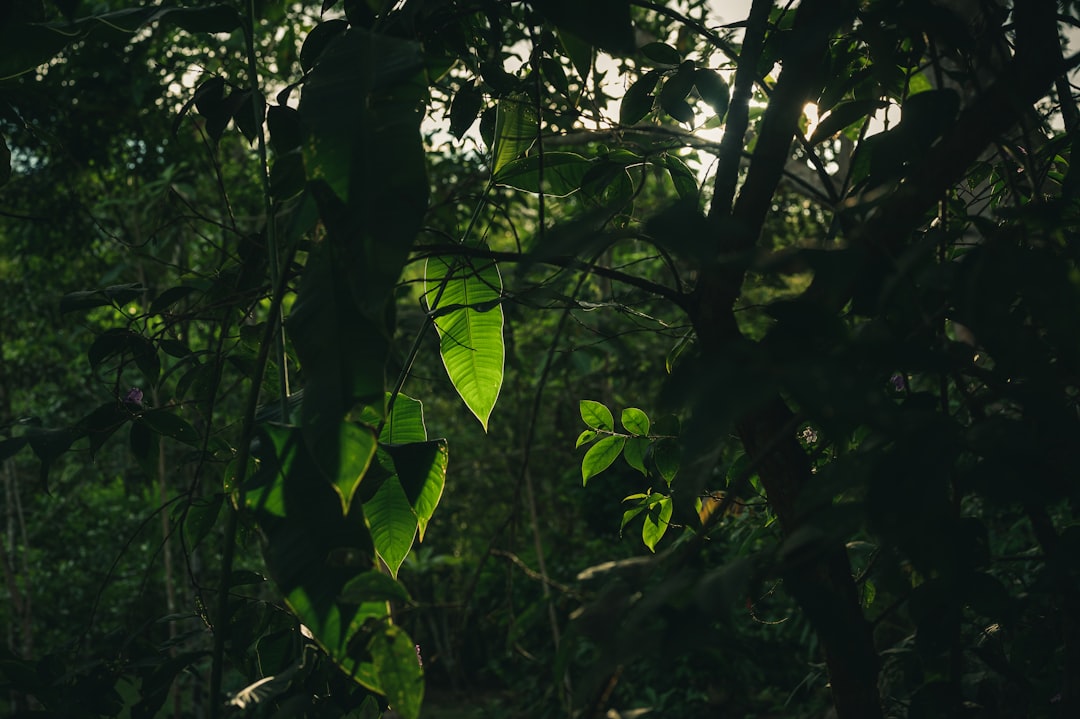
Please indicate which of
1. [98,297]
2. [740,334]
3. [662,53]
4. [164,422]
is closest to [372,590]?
[740,334]

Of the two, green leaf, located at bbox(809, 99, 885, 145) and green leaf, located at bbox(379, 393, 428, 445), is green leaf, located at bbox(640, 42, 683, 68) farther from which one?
green leaf, located at bbox(379, 393, 428, 445)

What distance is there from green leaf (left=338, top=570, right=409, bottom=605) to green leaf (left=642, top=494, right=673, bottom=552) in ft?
1.75

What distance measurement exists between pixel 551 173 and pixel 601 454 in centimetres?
39

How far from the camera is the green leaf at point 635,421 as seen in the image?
1.15m

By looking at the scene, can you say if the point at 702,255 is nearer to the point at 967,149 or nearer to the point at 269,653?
the point at 967,149

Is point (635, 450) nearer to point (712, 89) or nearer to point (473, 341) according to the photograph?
point (473, 341)

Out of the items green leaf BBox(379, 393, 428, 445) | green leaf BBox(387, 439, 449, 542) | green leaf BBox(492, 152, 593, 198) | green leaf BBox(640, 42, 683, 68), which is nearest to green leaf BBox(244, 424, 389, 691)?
green leaf BBox(387, 439, 449, 542)

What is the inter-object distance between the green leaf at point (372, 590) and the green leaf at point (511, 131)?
0.55 metres

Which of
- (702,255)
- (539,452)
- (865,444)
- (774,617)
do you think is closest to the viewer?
(702,255)

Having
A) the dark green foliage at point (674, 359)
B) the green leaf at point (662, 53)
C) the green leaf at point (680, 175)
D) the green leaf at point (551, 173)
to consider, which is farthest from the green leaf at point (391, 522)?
the green leaf at point (662, 53)

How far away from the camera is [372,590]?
651 millimetres

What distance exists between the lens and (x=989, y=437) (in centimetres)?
53

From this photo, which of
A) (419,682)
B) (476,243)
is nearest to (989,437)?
(419,682)

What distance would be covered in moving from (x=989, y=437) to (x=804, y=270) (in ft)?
0.52
